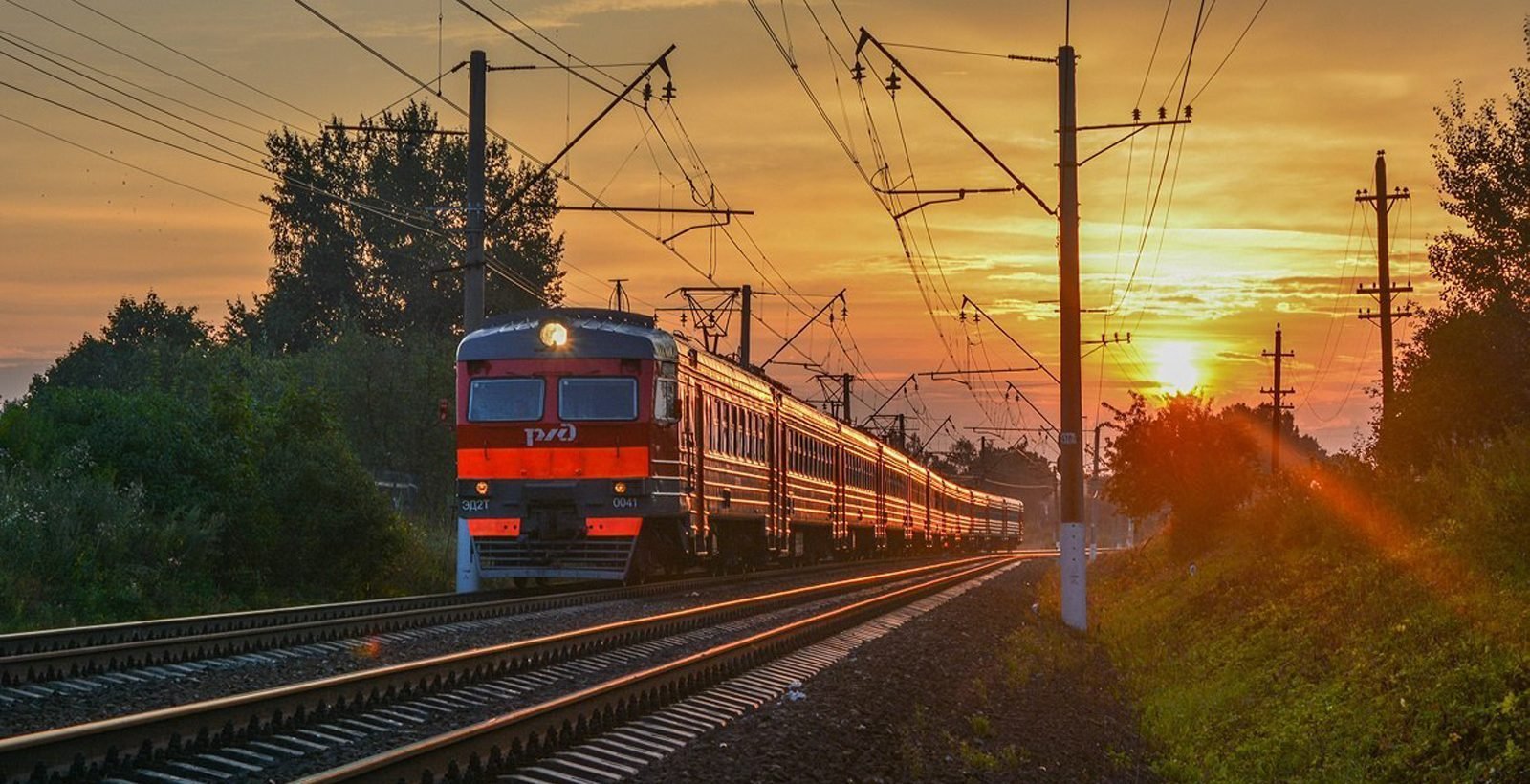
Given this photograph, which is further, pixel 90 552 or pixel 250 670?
pixel 90 552

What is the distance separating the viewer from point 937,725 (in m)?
11.8

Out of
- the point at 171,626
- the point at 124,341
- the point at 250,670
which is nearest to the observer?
the point at 250,670

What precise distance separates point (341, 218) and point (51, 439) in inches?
2212

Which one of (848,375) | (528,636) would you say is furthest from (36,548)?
(848,375)

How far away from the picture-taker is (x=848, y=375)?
6456cm

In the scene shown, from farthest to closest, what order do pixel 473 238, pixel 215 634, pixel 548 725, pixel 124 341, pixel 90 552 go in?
1. pixel 124 341
2. pixel 473 238
3. pixel 90 552
4. pixel 215 634
5. pixel 548 725

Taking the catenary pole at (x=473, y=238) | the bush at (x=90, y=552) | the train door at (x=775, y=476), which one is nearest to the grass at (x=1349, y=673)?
the catenary pole at (x=473, y=238)

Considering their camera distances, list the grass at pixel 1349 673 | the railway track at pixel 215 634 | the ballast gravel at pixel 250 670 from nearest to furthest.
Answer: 1. the grass at pixel 1349 673
2. the ballast gravel at pixel 250 670
3. the railway track at pixel 215 634

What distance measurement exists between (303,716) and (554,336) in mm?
13303

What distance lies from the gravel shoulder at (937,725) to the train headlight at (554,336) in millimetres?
6787

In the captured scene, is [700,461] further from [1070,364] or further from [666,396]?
[1070,364]

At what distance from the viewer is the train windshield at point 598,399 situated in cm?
2256

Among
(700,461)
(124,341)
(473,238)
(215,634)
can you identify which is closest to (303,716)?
(215,634)

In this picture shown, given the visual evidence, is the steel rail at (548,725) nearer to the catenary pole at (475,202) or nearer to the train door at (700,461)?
the train door at (700,461)
